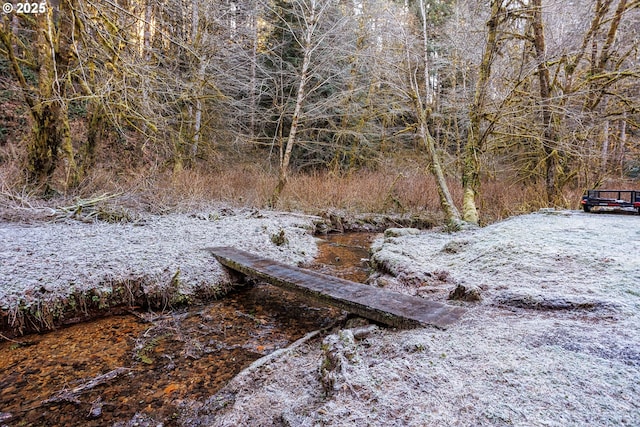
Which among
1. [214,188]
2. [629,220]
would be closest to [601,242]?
[629,220]

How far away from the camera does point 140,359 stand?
2.31 metres

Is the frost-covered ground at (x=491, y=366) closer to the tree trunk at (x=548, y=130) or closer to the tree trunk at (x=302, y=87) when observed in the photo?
the tree trunk at (x=548, y=130)

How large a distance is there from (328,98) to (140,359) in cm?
749

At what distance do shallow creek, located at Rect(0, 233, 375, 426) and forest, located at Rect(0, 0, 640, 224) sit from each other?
2051 mm

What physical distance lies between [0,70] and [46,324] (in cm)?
1118

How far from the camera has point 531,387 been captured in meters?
1.25

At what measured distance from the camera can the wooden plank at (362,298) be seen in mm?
2033

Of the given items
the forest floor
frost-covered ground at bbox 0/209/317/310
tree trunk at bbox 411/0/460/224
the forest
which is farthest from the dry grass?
the forest floor

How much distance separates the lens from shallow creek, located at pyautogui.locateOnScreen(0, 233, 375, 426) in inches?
71.6

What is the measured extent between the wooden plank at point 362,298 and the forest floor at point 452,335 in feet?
0.31

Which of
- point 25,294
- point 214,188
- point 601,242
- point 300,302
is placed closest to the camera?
point 25,294

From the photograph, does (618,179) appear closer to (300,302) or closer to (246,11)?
(300,302)

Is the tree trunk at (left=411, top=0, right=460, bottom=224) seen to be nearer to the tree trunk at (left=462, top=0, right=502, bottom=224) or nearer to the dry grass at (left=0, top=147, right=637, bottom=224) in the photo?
the tree trunk at (left=462, top=0, right=502, bottom=224)

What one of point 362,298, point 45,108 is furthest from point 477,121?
point 45,108
